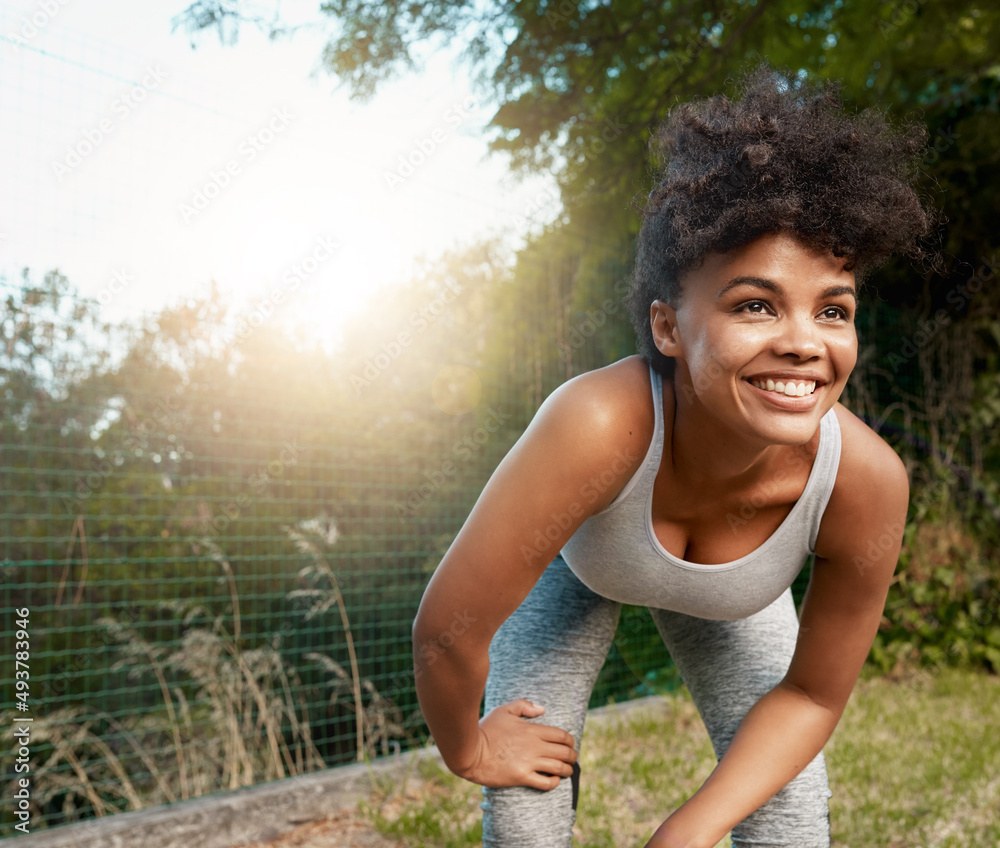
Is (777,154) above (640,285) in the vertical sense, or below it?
above

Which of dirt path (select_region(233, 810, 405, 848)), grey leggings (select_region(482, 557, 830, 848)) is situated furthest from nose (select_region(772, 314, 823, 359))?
dirt path (select_region(233, 810, 405, 848))

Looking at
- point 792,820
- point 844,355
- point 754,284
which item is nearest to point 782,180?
point 754,284

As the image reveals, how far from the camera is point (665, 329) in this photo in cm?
130

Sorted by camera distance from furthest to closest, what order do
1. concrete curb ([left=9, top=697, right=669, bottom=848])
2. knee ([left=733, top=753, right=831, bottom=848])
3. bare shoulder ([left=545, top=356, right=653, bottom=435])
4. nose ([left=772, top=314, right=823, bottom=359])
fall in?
1. concrete curb ([left=9, top=697, right=669, bottom=848])
2. knee ([left=733, top=753, right=831, bottom=848])
3. bare shoulder ([left=545, top=356, right=653, bottom=435])
4. nose ([left=772, top=314, right=823, bottom=359])

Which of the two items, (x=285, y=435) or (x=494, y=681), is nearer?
(x=494, y=681)

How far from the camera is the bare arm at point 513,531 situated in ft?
4.04

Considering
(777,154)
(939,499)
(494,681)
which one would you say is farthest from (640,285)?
(939,499)

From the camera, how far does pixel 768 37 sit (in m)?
4.45

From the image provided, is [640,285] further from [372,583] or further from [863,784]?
[372,583]

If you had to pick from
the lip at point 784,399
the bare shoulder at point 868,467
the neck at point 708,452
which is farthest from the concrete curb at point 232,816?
the lip at point 784,399

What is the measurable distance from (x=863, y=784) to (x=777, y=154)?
8.47ft

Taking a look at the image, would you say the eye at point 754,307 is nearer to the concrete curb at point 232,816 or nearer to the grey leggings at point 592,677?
the grey leggings at point 592,677

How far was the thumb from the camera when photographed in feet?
5.06

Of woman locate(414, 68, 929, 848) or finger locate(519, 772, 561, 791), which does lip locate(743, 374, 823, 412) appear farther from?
finger locate(519, 772, 561, 791)
